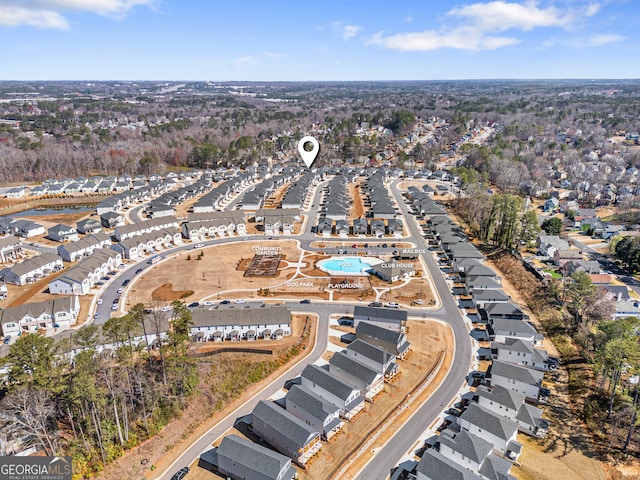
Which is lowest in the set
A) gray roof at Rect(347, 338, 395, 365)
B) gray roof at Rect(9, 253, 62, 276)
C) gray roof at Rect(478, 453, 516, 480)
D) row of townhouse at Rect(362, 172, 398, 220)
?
gray roof at Rect(478, 453, 516, 480)

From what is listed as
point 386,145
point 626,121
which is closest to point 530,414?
point 386,145

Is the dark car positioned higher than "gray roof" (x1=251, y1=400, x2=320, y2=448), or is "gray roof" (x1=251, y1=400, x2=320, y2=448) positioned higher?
"gray roof" (x1=251, y1=400, x2=320, y2=448)

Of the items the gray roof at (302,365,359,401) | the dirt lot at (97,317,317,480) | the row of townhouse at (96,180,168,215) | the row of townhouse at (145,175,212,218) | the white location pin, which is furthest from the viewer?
the row of townhouse at (96,180,168,215)

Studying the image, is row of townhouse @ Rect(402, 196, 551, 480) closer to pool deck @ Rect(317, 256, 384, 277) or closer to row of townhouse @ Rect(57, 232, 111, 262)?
pool deck @ Rect(317, 256, 384, 277)

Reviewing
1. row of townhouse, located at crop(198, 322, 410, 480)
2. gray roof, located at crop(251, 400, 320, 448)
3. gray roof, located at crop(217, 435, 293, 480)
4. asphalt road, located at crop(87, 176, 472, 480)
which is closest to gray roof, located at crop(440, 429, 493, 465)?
asphalt road, located at crop(87, 176, 472, 480)

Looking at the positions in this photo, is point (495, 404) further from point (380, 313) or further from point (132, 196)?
point (132, 196)

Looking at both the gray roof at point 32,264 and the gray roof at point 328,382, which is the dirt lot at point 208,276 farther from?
the gray roof at point 328,382

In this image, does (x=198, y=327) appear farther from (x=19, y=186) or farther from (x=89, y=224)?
(x=19, y=186)

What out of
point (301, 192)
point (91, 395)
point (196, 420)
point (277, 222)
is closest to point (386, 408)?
point (196, 420)
